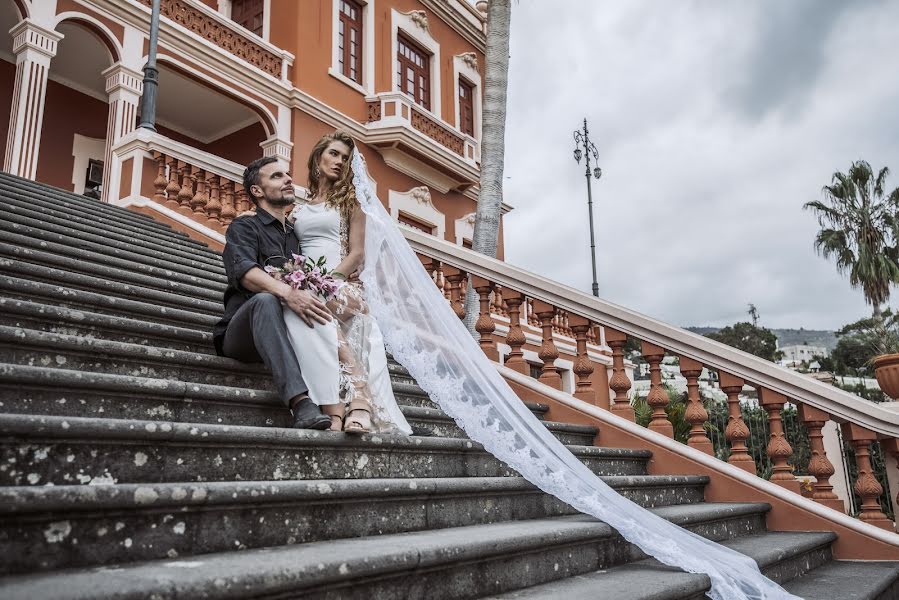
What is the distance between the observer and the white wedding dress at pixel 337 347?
307 cm

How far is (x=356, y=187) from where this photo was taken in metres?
4.03

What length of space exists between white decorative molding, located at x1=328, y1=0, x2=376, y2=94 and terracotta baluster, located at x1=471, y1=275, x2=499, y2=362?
10.1 m

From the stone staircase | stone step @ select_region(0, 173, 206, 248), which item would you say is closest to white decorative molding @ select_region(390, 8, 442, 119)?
stone step @ select_region(0, 173, 206, 248)

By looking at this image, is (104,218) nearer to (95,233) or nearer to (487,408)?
(95,233)

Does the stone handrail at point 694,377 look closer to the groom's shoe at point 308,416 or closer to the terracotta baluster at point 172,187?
the groom's shoe at point 308,416

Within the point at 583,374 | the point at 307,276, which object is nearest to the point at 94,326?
the point at 307,276

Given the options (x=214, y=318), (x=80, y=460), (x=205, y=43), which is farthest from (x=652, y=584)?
(x=205, y=43)

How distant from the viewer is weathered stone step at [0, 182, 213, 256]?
602cm

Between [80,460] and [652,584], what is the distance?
1922mm

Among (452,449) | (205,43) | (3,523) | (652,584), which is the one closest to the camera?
(3,523)

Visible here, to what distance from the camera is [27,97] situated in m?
10.1

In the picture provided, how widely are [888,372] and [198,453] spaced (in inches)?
174

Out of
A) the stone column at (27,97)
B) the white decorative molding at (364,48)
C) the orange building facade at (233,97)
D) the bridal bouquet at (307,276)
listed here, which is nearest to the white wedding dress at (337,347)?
the bridal bouquet at (307,276)

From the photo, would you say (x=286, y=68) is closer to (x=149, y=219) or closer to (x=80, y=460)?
(x=149, y=219)
